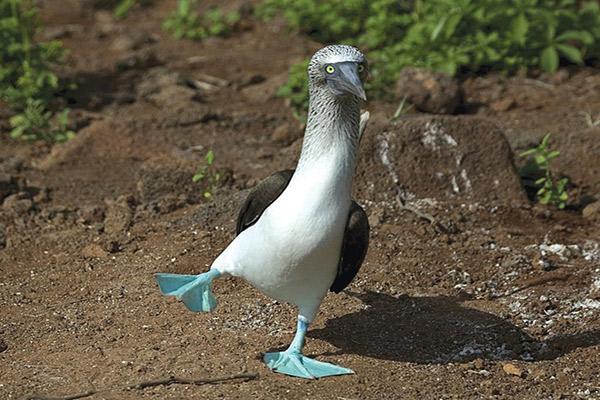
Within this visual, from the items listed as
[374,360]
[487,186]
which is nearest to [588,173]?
[487,186]

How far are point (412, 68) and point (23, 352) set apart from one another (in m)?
4.27

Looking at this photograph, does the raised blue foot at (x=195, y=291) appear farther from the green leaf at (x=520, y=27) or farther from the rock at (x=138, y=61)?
the rock at (x=138, y=61)

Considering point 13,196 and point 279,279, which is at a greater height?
point 279,279

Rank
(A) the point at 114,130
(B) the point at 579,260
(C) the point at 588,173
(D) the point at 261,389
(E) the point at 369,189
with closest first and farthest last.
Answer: (D) the point at 261,389 → (B) the point at 579,260 → (E) the point at 369,189 → (C) the point at 588,173 → (A) the point at 114,130

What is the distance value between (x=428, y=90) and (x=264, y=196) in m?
3.56

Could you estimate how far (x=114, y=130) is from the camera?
26.7 feet

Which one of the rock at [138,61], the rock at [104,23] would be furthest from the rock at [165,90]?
the rock at [104,23]

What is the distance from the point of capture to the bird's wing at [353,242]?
4852 millimetres

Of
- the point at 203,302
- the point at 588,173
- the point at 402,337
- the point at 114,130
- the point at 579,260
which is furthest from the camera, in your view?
the point at 114,130

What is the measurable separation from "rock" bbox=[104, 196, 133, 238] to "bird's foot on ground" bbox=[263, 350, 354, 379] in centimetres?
188

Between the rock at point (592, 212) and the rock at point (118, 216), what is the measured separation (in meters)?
2.66

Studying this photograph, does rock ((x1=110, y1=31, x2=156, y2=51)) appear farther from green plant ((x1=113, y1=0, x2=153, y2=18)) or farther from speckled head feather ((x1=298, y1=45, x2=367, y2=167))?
speckled head feather ((x1=298, y1=45, x2=367, y2=167))

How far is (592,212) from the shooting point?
6980 mm

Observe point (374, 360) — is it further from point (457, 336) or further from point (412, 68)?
point (412, 68)
